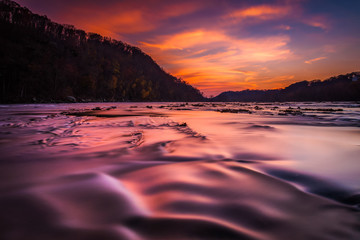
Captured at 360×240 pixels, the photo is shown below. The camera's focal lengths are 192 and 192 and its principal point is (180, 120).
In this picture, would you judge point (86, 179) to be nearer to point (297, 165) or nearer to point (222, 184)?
point (222, 184)

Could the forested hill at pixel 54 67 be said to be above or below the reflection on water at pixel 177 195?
above

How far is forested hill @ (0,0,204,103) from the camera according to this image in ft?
162

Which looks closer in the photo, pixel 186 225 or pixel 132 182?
pixel 186 225

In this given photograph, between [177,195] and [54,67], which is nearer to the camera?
[177,195]

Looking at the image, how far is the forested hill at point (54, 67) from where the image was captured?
49500 millimetres

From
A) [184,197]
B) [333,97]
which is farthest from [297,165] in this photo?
[333,97]

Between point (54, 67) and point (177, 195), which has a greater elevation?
point (54, 67)

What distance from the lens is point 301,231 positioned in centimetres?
123

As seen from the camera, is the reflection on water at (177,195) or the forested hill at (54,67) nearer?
the reflection on water at (177,195)

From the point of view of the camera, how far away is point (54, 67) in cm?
6456

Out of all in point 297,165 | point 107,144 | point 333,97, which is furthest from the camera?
point 333,97

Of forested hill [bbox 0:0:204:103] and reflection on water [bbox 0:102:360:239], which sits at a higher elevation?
forested hill [bbox 0:0:204:103]

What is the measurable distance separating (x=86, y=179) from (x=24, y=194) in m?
0.52

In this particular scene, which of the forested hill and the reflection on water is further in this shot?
the forested hill
